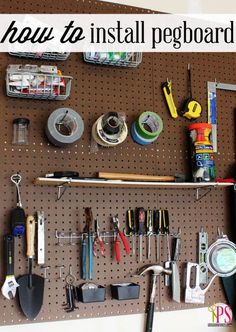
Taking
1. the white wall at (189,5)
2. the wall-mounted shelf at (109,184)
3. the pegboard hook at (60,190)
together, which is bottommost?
the pegboard hook at (60,190)

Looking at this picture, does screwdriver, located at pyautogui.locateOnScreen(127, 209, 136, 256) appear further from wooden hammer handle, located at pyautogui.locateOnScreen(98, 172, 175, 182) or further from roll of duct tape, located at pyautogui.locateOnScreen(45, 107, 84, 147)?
roll of duct tape, located at pyautogui.locateOnScreen(45, 107, 84, 147)

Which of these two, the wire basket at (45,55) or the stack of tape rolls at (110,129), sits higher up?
the wire basket at (45,55)

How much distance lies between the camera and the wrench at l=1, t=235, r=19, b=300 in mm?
1709

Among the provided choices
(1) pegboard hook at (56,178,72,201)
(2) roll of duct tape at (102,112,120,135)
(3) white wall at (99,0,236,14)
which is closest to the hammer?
(1) pegboard hook at (56,178,72,201)

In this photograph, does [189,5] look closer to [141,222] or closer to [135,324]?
[141,222]

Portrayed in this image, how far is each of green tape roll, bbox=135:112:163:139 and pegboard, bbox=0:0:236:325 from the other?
0.08 meters

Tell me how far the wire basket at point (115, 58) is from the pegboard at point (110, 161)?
52 mm

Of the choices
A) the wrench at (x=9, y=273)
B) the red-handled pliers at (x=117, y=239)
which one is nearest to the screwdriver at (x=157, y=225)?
the red-handled pliers at (x=117, y=239)

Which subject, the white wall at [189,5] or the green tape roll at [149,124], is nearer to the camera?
the green tape roll at [149,124]

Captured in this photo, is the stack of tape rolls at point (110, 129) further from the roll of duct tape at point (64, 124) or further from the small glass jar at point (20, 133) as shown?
the small glass jar at point (20, 133)

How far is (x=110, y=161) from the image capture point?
1972mm

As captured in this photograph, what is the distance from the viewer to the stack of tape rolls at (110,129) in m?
1.85

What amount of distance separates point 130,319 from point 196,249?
405 millimetres

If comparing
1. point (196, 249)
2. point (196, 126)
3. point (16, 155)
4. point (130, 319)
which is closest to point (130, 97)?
point (196, 126)
